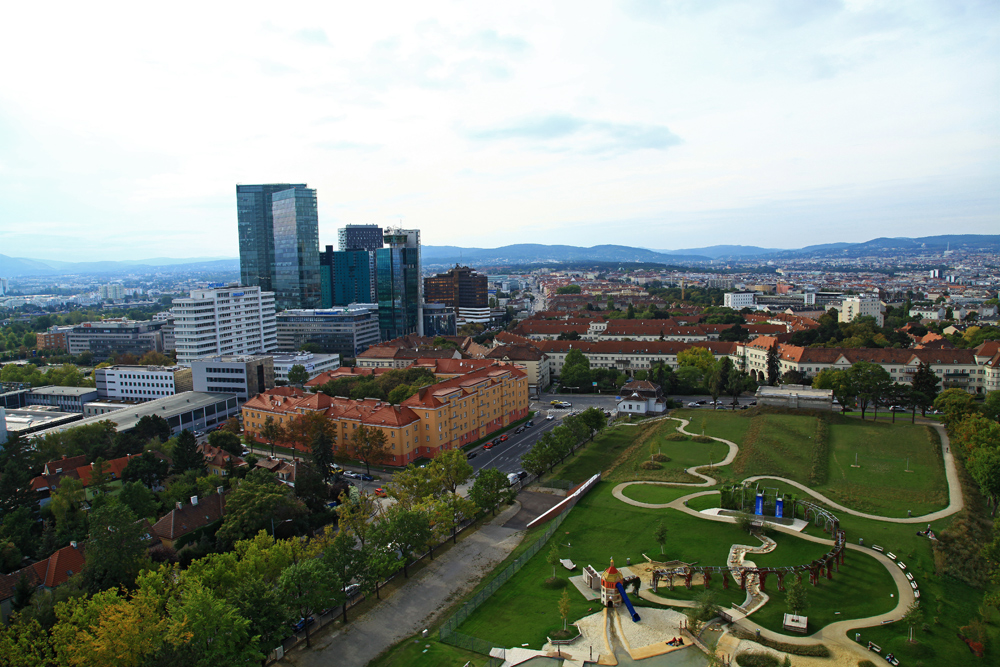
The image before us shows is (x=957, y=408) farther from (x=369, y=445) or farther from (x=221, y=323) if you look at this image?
(x=221, y=323)

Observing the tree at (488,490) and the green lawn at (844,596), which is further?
the tree at (488,490)

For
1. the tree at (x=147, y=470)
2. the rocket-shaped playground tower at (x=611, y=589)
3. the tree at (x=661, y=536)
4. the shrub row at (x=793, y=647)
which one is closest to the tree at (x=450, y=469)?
the tree at (x=661, y=536)

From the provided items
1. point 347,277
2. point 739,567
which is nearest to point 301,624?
point 739,567

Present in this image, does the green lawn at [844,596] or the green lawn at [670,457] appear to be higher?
the green lawn at [844,596]

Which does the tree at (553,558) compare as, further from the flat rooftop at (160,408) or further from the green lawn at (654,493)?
the flat rooftop at (160,408)

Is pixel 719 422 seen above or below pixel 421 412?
below

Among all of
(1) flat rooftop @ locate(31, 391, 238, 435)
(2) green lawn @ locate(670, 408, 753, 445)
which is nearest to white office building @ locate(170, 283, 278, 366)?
(1) flat rooftop @ locate(31, 391, 238, 435)

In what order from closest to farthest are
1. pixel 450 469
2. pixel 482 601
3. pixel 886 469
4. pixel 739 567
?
pixel 482 601 → pixel 739 567 → pixel 450 469 → pixel 886 469
